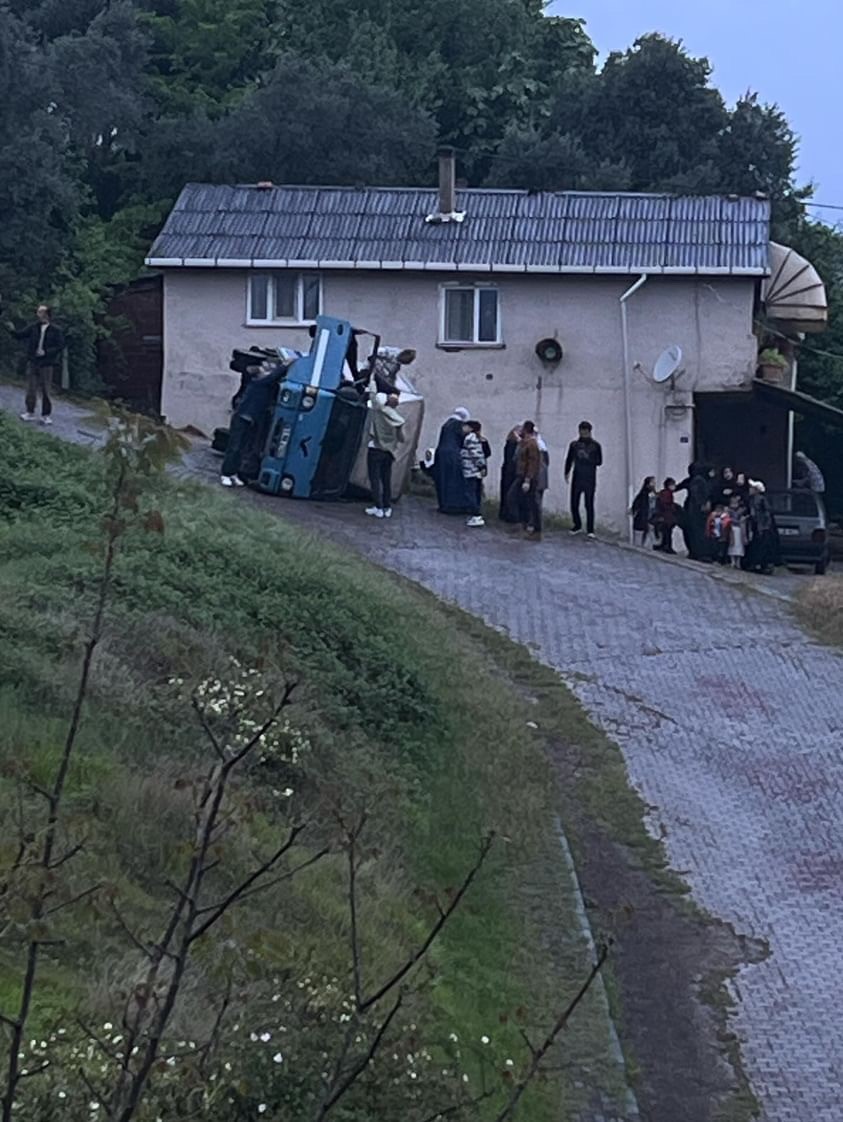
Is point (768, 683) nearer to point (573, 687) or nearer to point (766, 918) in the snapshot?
point (573, 687)

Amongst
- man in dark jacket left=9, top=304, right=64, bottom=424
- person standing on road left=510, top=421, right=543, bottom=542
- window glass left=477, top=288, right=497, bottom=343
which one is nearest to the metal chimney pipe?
window glass left=477, top=288, right=497, bottom=343

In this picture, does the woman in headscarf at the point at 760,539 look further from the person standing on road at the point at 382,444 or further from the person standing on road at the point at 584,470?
the person standing on road at the point at 382,444

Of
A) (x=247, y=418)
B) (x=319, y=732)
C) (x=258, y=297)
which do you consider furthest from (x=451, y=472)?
(x=319, y=732)

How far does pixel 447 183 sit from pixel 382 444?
26.1 feet

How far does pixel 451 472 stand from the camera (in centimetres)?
2192

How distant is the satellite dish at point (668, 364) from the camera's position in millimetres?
26406

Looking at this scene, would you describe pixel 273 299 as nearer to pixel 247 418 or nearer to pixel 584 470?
pixel 247 418

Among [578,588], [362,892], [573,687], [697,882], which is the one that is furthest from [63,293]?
[362,892]

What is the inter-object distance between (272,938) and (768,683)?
38.5 ft

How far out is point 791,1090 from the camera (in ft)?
26.4

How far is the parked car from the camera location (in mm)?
26656

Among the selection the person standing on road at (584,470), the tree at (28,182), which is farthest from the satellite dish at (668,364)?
the tree at (28,182)

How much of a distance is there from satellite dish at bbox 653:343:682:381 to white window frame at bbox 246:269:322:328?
5006mm

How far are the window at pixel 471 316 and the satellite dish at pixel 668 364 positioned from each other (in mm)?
2437
